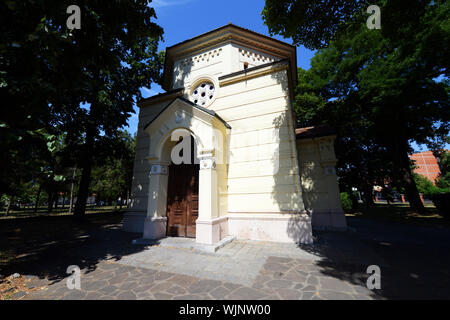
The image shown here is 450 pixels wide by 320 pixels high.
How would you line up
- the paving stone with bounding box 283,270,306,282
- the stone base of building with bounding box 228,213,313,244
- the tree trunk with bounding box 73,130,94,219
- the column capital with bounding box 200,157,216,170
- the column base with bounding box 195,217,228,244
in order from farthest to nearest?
the tree trunk with bounding box 73,130,94,219 < the column capital with bounding box 200,157,216,170 < the stone base of building with bounding box 228,213,313,244 < the column base with bounding box 195,217,228,244 < the paving stone with bounding box 283,270,306,282

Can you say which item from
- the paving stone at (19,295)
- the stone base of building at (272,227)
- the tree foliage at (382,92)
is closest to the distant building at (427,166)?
the tree foliage at (382,92)

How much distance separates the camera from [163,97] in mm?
9570

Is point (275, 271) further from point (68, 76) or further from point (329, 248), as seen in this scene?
point (68, 76)

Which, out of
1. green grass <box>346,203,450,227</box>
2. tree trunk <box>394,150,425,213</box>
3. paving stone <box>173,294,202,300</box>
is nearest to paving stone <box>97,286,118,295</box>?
paving stone <box>173,294,202,300</box>

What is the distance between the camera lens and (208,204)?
6289 mm

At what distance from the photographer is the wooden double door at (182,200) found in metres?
7.27

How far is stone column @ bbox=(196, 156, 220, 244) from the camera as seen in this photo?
6031 millimetres

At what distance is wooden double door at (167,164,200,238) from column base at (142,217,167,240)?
1.45ft

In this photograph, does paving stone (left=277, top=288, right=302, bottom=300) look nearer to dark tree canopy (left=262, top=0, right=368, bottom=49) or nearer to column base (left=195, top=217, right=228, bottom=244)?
column base (left=195, top=217, right=228, bottom=244)

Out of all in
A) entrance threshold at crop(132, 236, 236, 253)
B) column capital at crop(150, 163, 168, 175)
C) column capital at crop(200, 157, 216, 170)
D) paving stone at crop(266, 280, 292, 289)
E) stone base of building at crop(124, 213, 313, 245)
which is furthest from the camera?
column capital at crop(150, 163, 168, 175)

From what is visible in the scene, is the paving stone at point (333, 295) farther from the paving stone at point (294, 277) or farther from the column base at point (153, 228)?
the column base at point (153, 228)

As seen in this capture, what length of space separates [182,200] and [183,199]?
0.21 ft
